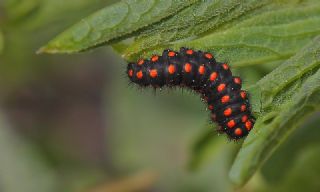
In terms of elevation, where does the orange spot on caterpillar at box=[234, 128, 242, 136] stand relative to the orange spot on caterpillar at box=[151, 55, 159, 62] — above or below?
below

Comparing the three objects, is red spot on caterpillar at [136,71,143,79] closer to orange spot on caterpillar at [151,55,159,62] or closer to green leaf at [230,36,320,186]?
orange spot on caterpillar at [151,55,159,62]

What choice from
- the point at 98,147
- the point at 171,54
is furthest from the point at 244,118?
the point at 98,147

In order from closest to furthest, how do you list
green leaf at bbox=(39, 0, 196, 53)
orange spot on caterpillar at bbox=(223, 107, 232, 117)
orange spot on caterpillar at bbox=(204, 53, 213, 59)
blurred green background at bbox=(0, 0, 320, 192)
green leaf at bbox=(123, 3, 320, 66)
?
green leaf at bbox=(39, 0, 196, 53) → green leaf at bbox=(123, 3, 320, 66) → orange spot on caterpillar at bbox=(204, 53, 213, 59) → orange spot on caterpillar at bbox=(223, 107, 232, 117) → blurred green background at bbox=(0, 0, 320, 192)

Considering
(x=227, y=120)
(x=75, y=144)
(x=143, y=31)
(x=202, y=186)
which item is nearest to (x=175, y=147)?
(x=202, y=186)

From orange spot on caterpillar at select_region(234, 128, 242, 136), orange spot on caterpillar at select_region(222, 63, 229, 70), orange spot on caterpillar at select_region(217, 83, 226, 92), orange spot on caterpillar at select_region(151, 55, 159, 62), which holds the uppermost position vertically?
orange spot on caterpillar at select_region(151, 55, 159, 62)

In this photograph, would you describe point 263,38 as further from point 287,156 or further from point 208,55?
point 287,156

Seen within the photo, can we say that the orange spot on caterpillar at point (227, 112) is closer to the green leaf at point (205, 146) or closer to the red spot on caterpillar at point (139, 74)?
the red spot on caterpillar at point (139, 74)

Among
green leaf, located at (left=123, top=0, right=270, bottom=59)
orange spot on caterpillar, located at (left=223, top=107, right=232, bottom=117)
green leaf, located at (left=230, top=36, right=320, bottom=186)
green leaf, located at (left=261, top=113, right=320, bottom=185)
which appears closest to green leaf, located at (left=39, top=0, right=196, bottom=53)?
green leaf, located at (left=123, top=0, right=270, bottom=59)

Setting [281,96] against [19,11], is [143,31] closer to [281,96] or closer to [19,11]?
[281,96]
